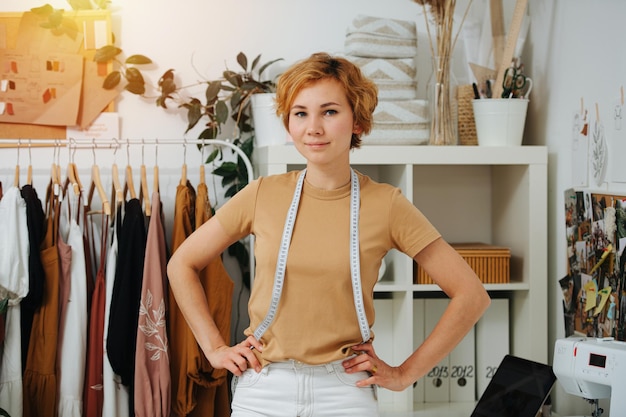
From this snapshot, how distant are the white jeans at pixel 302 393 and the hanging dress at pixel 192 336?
0.92m

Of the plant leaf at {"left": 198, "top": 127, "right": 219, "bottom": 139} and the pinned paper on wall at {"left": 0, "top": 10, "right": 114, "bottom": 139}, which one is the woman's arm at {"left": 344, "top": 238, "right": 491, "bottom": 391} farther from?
the pinned paper on wall at {"left": 0, "top": 10, "right": 114, "bottom": 139}

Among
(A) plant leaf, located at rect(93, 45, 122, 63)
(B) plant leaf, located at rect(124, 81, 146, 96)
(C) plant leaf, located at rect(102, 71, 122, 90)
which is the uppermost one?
(A) plant leaf, located at rect(93, 45, 122, 63)

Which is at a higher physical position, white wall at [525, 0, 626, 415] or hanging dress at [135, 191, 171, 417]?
white wall at [525, 0, 626, 415]

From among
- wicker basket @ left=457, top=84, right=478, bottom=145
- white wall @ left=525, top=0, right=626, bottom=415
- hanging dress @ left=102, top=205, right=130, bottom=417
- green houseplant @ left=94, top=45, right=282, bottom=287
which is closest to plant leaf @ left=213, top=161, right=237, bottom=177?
green houseplant @ left=94, top=45, right=282, bottom=287

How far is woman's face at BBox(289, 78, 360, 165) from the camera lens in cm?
156

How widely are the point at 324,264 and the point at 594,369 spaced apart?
776 millimetres

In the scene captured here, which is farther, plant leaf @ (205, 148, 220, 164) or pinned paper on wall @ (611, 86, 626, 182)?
plant leaf @ (205, 148, 220, 164)

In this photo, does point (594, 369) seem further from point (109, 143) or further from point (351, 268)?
point (109, 143)

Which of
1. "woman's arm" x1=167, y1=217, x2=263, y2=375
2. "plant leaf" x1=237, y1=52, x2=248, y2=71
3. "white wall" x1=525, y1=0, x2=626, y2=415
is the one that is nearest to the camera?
"woman's arm" x1=167, y1=217, x2=263, y2=375

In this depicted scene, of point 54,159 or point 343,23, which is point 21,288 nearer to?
point 54,159

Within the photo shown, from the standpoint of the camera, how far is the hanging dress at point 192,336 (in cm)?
248

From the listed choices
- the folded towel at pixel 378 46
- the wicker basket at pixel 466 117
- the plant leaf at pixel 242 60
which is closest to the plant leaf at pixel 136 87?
the plant leaf at pixel 242 60

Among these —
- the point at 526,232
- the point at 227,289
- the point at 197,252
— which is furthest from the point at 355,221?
the point at 526,232

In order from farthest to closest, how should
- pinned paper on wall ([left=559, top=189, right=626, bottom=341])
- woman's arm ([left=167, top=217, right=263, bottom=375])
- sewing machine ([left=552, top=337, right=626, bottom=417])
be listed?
pinned paper on wall ([left=559, top=189, right=626, bottom=341]) < sewing machine ([left=552, top=337, right=626, bottom=417]) < woman's arm ([left=167, top=217, right=263, bottom=375])
